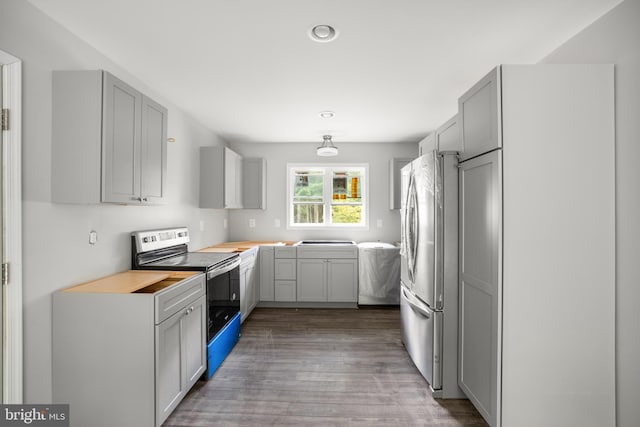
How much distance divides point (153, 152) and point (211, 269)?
1040 millimetres

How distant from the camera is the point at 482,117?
1867 millimetres

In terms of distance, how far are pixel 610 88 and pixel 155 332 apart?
114 inches

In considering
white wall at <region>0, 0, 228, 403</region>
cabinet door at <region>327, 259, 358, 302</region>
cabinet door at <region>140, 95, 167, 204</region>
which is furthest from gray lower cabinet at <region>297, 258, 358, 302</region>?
white wall at <region>0, 0, 228, 403</region>

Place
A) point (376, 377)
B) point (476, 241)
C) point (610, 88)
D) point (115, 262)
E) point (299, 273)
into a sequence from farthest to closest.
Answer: point (299, 273)
point (376, 377)
point (115, 262)
point (476, 241)
point (610, 88)

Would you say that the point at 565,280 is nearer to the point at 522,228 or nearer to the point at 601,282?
the point at 601,282

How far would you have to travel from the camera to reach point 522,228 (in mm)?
1699

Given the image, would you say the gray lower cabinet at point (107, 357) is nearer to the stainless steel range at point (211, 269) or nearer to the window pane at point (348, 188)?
the stainless steel range at point (211, 269)

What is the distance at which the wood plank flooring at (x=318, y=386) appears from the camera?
2.07 meters

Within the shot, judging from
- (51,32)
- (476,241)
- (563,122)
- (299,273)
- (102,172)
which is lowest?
(299,273)

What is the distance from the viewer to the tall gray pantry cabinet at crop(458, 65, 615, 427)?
167cm

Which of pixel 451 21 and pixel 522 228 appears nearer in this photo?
pixel 522 228

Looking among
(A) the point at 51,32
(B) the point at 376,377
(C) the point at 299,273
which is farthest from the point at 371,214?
(A) the point at 51,32

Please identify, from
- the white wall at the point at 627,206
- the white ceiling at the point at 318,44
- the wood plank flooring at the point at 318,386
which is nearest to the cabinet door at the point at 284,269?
the wood plank flooring at the point at 318,386

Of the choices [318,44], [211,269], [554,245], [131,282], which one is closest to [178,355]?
[131,282]
